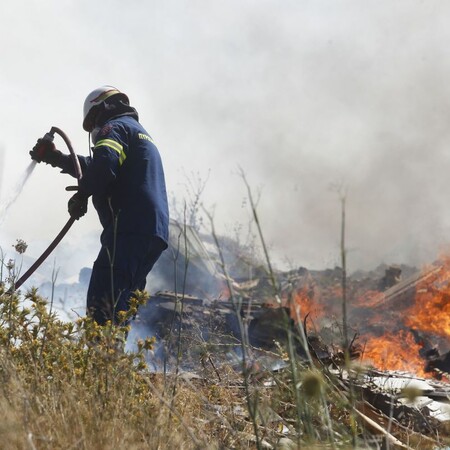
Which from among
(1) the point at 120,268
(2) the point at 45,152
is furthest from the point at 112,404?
(2) the point at 45,152

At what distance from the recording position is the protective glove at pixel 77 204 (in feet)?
15.1

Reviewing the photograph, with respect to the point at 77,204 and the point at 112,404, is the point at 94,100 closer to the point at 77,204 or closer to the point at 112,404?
the point at 77,204

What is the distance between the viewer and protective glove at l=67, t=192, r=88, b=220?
4.60 meters

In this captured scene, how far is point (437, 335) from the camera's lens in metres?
9.84

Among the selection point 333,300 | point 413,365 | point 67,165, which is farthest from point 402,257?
point 67,165

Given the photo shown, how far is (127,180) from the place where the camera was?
461 cm

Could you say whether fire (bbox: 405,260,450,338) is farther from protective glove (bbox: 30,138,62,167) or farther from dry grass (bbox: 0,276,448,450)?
dry grass (bbox: 0,276,448,450)

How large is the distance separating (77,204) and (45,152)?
2.43 ft

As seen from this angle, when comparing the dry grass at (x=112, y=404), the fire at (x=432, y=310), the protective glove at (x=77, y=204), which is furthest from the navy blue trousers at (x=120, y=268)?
the fire at (x=432, y=310)

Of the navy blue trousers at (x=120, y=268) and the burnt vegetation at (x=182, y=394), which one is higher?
the navy blue trousers at (x=120, y=268)

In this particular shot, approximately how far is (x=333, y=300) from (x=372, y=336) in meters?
2.55

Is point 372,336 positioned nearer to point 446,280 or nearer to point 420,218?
point 446,280

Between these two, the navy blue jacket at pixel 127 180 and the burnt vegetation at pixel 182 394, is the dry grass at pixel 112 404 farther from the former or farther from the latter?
the navy blue jacket at pixel 127 180

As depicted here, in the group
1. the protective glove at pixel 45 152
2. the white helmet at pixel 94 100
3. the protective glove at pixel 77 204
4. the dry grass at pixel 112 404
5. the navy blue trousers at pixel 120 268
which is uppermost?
the white helmet at pixel 94 100
